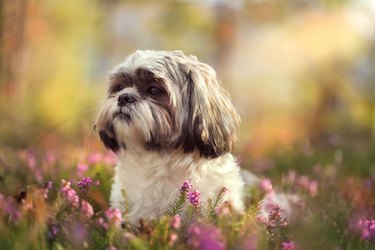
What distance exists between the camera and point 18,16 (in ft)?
40.1

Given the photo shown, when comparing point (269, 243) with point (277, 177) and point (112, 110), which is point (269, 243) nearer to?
point (112, 110)

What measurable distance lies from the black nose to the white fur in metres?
0.47

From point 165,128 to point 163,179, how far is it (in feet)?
1.72

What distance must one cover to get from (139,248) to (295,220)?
1.24 m

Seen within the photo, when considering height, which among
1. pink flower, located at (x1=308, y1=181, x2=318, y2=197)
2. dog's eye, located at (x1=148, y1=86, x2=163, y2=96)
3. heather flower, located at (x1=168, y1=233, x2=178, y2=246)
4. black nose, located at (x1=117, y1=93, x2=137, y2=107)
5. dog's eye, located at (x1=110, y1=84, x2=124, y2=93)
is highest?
dog's eye, located at (x1=148, y1=86, x2=163, y2=96)

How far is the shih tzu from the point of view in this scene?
4426 mm

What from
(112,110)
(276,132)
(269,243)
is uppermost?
(112,110)

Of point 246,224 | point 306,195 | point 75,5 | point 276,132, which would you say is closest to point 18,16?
point 306,195

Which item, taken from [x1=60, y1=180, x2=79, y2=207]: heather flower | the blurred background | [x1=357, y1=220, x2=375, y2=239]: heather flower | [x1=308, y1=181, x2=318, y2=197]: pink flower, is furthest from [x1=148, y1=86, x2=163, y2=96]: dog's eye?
the blurred background

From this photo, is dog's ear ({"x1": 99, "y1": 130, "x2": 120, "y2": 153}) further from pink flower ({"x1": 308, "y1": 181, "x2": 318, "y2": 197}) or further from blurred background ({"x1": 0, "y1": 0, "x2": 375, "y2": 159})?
blurred background ({"x1": 0, "y1": 0, "x2": 375, "y2": 159})

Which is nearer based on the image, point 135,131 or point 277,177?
point 135,131

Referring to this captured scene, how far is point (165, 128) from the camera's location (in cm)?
442

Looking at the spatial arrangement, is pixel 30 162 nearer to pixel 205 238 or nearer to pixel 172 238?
pixel 172 238

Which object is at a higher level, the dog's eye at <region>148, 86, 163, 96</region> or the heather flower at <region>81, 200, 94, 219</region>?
the dog's eye at <region>148, 86, 163, 96</region>
